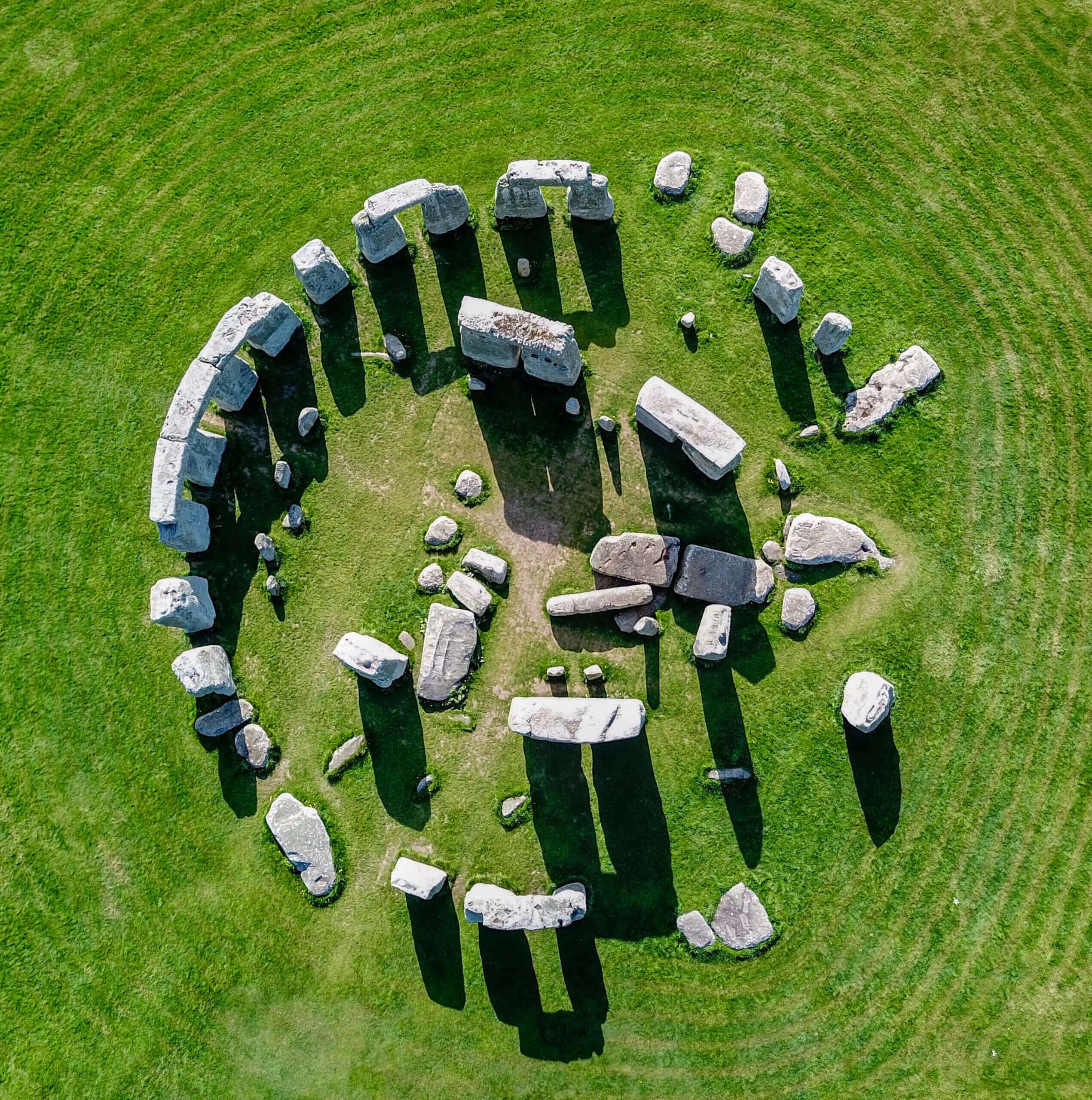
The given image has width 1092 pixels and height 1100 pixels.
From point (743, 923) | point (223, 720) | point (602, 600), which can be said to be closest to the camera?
point (743, 923)

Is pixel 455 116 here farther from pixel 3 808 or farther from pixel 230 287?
pixel 3 808

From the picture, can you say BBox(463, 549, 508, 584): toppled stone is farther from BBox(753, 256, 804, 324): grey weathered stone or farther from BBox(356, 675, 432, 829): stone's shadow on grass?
BBox(753, 256, 804, 324): grey weathered stone

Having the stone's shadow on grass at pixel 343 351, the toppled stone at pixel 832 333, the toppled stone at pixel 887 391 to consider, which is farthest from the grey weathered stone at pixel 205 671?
the toppled stone at pixel 832 333

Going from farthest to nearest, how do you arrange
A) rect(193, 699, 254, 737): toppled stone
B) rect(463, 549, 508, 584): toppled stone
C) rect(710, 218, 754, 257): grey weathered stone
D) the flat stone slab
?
rect(710, 218, 754, 257): grey weathered stone < rect(193, 699, 254, 737): toppled stone < rect(463, 549, 508, 584): toppled stone < the flat stone slab

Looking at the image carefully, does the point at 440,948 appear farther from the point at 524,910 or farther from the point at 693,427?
the point at 693,427

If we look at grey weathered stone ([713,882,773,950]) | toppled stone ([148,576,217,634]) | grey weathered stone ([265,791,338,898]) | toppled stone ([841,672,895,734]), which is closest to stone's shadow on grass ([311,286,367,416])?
toppled stone ([148,576,217,634])

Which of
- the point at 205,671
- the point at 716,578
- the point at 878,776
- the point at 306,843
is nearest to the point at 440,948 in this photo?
the point at 306,843
